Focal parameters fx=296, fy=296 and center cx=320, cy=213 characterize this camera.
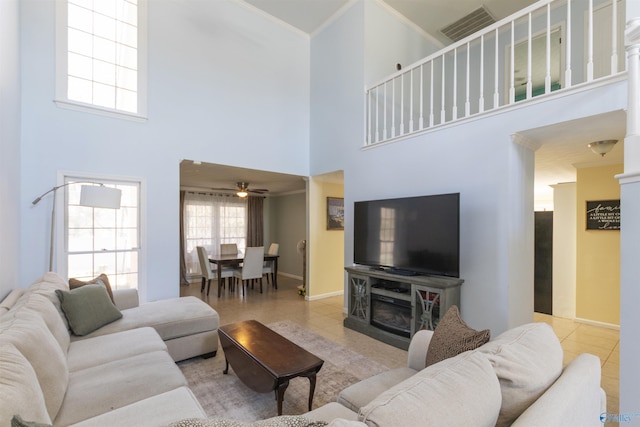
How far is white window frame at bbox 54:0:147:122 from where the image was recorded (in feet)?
11.1

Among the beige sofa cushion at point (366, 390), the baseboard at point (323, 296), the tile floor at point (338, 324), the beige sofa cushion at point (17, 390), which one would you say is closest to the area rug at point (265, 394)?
the tile floor at point (338, 324)

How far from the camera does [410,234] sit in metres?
3.51

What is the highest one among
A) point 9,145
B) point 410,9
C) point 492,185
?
point 410,9

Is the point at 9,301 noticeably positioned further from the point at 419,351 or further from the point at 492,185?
the point at 492,185

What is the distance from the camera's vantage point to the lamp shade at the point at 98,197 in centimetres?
293

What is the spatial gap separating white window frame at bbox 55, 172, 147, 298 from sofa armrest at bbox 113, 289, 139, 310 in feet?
1.95

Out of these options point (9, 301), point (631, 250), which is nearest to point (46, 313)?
point (9, 301)

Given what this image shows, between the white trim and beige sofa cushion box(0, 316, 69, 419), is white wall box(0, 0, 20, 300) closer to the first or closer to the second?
beige sofa cushion box(0, 316, 69, 419)

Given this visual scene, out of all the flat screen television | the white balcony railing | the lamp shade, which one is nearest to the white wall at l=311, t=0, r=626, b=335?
the flat screen television

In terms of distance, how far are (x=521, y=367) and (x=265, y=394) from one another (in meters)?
1.98

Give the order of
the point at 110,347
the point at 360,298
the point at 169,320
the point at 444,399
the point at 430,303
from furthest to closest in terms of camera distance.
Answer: the point at 360,298, the point at 430,303, the point at 169,320, the point at 110,347, the point at 444,399

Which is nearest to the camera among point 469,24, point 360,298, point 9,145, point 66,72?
point 9,145

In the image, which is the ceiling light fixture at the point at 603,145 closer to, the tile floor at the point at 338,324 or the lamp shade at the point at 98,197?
the tile floor at the point at 338,324

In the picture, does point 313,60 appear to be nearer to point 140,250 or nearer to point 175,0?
point 175,0
